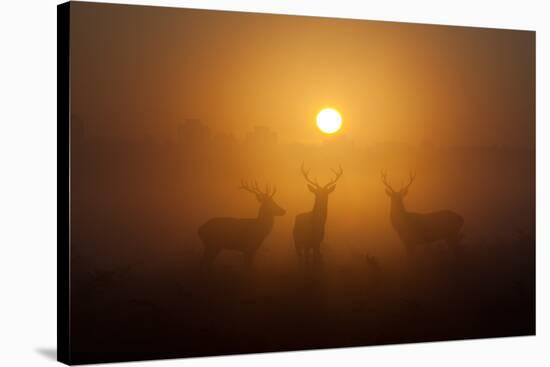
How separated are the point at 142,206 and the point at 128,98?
813mm

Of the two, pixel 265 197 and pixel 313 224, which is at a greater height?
pixel 265 197

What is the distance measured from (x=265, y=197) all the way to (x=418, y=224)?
4.56ft

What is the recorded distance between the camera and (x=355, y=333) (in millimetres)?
9375

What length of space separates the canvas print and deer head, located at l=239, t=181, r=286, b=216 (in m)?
0.01

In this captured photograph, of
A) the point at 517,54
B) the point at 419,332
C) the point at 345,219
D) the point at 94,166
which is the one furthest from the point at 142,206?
the point at 517,54

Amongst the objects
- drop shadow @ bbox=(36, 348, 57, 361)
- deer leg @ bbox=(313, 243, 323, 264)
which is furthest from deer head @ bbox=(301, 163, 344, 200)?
drop shadow @ bbox=(36, 348, 57, 361)

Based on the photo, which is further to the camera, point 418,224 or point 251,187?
point 418,224

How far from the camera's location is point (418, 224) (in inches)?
376

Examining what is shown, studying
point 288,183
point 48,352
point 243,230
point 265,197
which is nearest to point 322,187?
point 288,183

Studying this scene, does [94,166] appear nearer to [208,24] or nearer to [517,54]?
[208,24]

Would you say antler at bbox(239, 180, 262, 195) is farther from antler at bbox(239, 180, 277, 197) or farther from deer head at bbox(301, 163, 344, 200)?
deer head at bbox(301, 163, 344, 200)

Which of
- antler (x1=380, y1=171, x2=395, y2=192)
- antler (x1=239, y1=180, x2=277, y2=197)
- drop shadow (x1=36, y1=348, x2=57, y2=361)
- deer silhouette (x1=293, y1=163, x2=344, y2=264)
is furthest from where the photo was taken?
antler (x1=380, y1=171, x2=395, y2=192)

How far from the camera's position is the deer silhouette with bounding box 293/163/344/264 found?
30.1ft

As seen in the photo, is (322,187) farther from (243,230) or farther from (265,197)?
(243,230)
